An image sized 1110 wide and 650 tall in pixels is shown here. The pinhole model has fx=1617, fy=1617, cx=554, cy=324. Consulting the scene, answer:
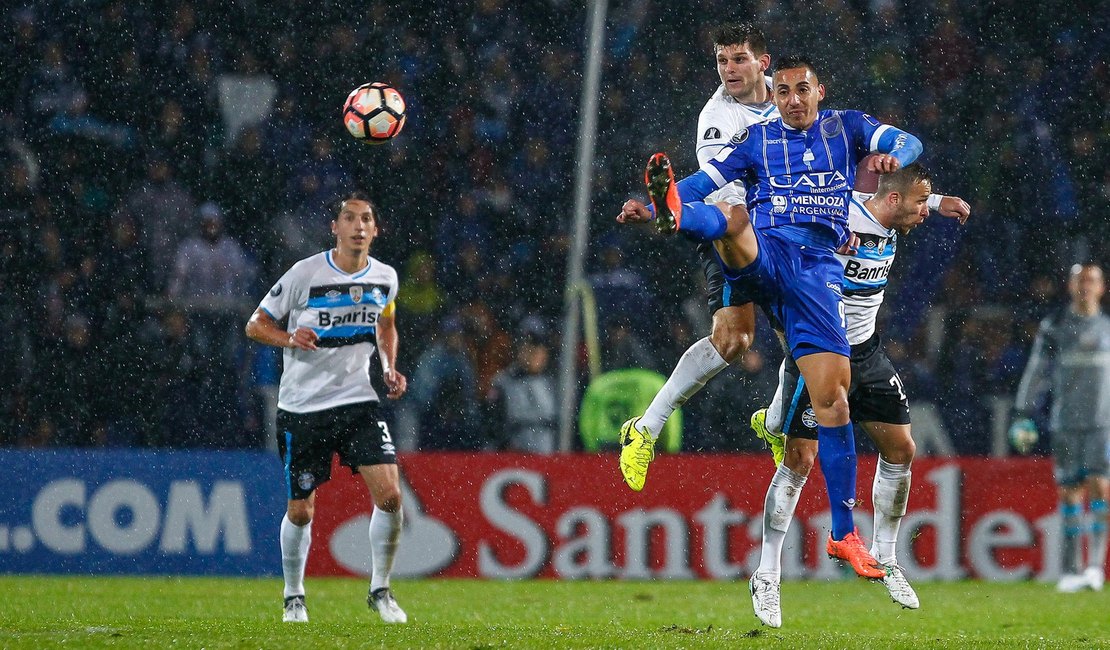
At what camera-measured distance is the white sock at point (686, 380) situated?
311 inches

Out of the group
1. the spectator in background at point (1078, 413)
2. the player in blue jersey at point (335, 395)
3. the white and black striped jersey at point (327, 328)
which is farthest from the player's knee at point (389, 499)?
the spectator in background at point (1078, 413)

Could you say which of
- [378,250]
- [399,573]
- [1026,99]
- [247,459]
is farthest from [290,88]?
[1026,99]

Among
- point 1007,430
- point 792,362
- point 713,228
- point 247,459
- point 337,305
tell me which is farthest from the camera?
point 1007,430

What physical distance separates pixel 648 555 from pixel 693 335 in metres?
1.90

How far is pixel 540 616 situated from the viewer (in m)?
9.24

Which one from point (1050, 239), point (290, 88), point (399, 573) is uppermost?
point (290, 88)

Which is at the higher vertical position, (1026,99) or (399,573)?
(1026,99)

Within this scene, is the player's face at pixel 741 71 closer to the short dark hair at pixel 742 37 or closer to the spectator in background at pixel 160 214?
the short dark hair at pixel 742 37

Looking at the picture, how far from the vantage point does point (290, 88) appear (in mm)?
13516

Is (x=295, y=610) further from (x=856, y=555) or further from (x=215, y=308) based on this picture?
(x=215, y=308)

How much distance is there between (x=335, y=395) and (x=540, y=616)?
1761 mm

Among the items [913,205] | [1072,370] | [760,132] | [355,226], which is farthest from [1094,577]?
[355,226]

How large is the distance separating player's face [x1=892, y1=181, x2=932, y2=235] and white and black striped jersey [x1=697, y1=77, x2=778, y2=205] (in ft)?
2.46

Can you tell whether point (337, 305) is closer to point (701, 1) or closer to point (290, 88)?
point (290, 88)
